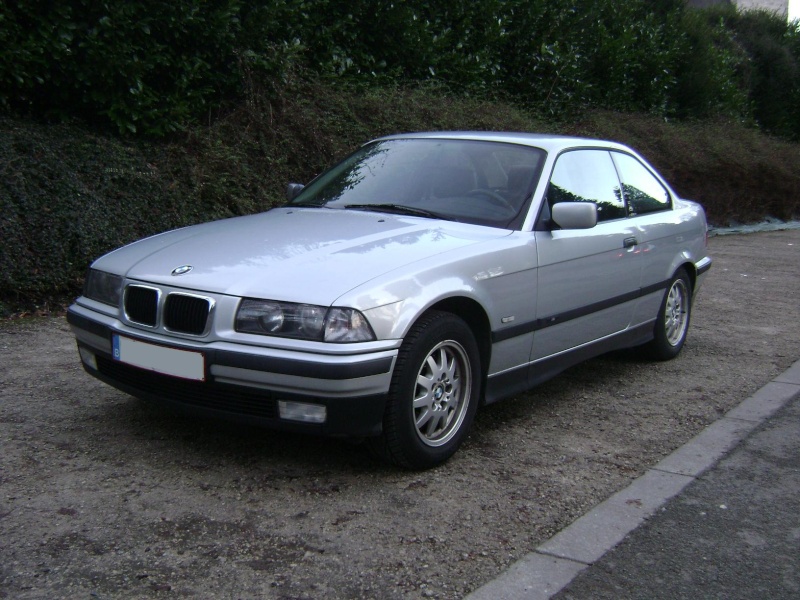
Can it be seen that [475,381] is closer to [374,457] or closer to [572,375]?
[374,457]

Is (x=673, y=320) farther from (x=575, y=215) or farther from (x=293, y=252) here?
(x=293, y=252)

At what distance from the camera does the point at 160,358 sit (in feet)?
12.5

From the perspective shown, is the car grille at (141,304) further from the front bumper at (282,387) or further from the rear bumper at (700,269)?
the rear bumper at (700,269)

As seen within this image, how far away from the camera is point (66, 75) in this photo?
7703 mm

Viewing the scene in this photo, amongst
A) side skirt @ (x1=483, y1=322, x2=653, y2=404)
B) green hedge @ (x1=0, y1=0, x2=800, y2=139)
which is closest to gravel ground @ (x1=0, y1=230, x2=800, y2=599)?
side skirt @ (x1=483, y1=322, x2=653, y2=404)

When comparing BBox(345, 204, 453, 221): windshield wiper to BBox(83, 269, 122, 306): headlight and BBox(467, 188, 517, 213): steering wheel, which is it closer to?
BBox(467, 188, 517, 213): steering wheel

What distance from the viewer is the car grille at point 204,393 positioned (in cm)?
369

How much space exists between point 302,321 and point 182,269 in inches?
27.1

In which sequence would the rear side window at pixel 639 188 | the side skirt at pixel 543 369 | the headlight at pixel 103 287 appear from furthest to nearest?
the rear side window at pixel 639 188, the side skirt at pixel 543 369, the headlight at pixel 103 287

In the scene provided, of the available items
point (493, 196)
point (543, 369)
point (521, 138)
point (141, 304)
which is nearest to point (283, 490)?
point (141, 304)

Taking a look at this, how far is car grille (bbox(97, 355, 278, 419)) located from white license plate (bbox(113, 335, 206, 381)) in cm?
3

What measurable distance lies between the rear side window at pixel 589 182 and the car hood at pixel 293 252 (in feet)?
2.39

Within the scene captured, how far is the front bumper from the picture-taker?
355cm

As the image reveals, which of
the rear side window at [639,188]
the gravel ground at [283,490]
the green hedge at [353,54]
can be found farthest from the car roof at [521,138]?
the green hedge at [353,54]
